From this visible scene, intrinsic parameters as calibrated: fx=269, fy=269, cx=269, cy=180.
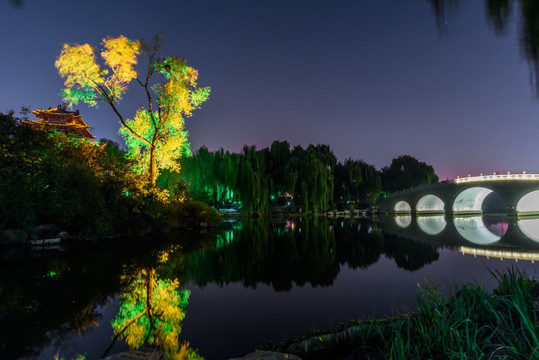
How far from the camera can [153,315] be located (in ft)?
11.9

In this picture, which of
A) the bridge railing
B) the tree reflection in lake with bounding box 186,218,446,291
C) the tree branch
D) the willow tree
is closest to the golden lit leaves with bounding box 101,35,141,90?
the willow tree

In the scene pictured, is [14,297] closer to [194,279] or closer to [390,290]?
[194,279]

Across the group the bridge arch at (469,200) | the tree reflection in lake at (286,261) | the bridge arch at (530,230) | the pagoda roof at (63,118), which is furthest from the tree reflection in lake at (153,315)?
the bridge arch at (469,200)

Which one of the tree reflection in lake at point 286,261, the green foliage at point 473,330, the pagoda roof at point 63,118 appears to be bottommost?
the tree reflection in lake at point 286,261

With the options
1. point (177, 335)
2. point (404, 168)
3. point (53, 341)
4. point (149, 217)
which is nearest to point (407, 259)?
point (177, 335)

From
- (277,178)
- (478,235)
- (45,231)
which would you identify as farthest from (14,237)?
(277,178)

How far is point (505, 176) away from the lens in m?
31.3

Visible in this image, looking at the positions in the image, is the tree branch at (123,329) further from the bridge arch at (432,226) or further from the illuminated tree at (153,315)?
the bridge arch at (432,226)

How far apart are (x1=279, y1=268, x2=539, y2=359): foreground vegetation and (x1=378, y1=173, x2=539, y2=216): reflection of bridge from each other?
37.6 m

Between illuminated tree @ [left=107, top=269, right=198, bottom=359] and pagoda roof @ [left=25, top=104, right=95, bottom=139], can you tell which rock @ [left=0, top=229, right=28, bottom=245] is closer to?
illuminated tree @ [left=107, top=269, right=198, bottom=359]

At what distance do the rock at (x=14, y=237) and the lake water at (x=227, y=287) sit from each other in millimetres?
1707

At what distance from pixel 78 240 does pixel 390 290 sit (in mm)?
12078

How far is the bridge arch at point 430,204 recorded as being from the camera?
136 ft

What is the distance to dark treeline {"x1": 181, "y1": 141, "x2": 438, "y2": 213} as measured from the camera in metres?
25.9
